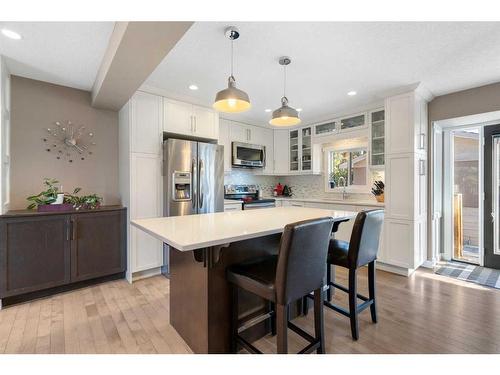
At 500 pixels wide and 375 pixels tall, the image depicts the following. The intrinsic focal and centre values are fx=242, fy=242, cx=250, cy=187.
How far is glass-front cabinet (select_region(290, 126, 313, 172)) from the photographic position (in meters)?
4.69

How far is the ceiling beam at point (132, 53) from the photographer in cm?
163

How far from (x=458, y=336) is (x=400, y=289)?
877 mm

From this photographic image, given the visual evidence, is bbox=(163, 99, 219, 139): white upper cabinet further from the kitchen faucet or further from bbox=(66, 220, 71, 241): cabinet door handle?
the kitchen faucet

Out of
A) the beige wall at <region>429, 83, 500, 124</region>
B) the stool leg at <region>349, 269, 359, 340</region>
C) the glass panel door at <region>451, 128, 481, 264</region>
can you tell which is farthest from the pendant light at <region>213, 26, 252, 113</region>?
the glass panel door at <region>451, 128, 481, 264</region>

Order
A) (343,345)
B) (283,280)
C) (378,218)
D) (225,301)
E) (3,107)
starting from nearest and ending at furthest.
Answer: (283,280), (225,301), (343,345), (378,218), (3,107)

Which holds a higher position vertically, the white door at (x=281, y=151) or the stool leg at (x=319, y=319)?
the white door at (x=281, y=151)

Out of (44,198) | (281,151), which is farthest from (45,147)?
(281,151)

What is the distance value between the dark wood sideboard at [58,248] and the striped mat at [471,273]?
4261 millimetres

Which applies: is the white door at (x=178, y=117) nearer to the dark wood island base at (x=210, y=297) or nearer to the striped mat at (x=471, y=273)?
the dark wood island base at (x=210, y=297)

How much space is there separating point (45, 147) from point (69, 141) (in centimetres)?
26

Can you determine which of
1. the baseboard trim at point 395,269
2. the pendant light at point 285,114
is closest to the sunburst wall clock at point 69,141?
the pendant light at point 285,114
